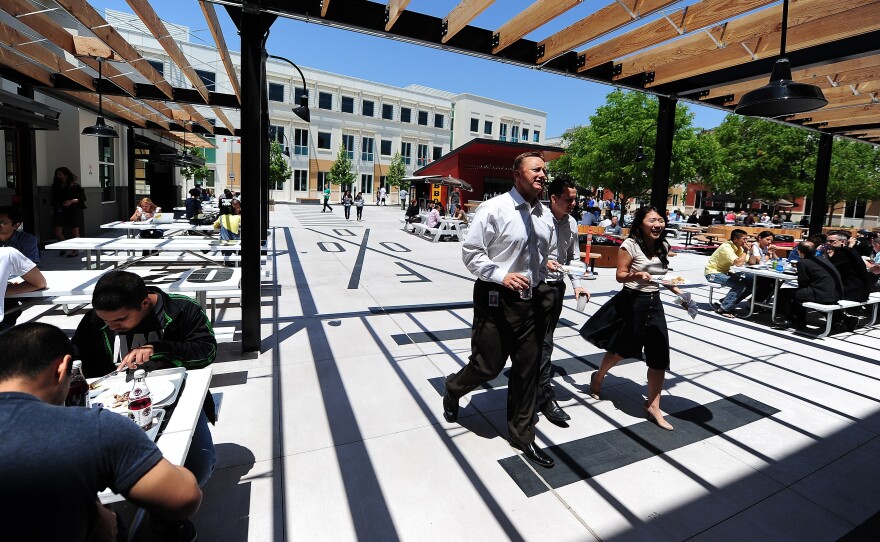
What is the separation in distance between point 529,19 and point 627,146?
21013 mm

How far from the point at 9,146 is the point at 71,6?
748 cm

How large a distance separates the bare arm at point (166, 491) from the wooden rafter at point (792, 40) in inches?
237

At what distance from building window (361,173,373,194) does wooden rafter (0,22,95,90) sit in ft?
141

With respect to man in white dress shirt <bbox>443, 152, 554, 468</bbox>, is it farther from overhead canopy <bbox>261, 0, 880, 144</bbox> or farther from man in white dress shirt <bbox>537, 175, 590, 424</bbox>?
overhead canopy <bbox>261, 0, 880, 144</bbox>

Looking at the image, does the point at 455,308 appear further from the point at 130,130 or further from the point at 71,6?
the point at 130,130

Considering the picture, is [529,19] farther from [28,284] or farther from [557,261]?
[28,284]

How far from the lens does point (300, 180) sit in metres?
48.5

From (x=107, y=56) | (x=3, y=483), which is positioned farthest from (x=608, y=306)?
(x=107, y=56)

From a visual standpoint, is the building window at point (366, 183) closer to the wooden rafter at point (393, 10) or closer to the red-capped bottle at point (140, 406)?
the wooden rafter at point (393, 10)

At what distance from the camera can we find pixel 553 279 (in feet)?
11.2

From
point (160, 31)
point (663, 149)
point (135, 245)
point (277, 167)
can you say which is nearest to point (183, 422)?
point (135, 245)

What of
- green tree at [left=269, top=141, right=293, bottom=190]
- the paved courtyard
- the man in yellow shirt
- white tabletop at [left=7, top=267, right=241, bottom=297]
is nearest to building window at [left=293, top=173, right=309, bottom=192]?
green tree at [left=269, top=141, right=293, bottom=190]

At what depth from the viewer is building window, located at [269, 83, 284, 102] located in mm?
46812

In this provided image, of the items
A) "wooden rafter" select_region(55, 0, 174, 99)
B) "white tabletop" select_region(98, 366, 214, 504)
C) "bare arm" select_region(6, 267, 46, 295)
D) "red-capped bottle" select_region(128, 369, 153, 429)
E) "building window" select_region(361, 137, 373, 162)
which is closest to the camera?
"white tabletop" select_region(98, 366, 214, 504)
